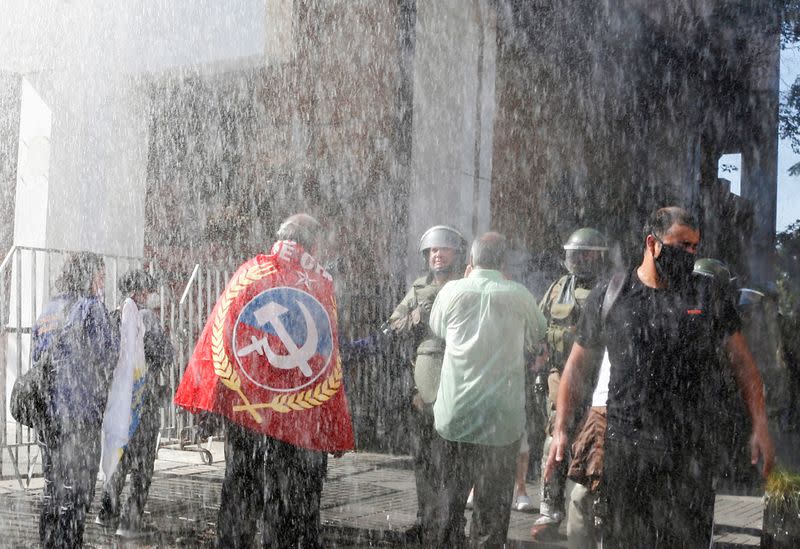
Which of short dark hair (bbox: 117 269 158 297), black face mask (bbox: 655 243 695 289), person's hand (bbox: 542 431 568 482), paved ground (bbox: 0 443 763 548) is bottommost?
paved ground (bbox: 0 443 763 548)

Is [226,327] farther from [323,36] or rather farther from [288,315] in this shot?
[323,36]

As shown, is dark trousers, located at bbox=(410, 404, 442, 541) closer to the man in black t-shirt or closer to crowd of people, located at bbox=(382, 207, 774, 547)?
crowd of people, located at bbox=(382, 207, 774, 547)

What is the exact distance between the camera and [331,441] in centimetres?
417

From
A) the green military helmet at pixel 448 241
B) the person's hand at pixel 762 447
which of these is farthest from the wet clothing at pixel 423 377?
the person's hand at pixel 762 447

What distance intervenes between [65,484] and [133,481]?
4.08 feet

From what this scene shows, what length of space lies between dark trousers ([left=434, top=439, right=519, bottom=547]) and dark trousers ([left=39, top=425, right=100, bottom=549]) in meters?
1.88

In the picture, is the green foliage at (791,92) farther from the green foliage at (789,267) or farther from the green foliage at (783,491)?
the green foliage at (783,491)

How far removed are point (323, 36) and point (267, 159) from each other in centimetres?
174

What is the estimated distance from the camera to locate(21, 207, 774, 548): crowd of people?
328 cm

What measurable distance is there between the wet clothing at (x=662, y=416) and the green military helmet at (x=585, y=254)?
2.57 m

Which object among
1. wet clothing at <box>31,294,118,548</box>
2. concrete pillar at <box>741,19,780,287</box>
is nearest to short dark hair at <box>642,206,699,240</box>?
wet clothing at <box>31,294,118,548</box>

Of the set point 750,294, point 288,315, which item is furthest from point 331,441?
point 750,294

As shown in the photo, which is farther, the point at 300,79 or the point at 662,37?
the point at 662,37

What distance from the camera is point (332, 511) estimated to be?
6508mm
